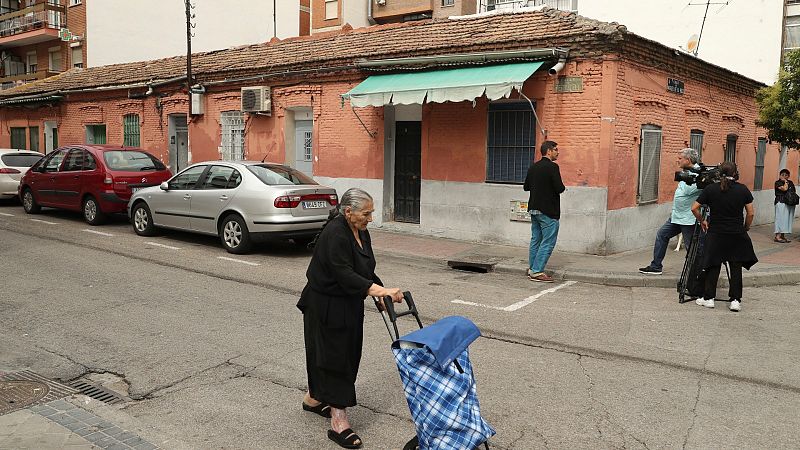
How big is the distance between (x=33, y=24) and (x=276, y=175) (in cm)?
2807

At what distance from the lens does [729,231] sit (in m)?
7.64

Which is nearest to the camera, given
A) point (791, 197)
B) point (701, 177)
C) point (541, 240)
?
point (701, 177)

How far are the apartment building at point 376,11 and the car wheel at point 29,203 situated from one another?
801 inches

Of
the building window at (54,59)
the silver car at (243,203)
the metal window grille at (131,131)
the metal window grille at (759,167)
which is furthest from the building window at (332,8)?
the silver car at (243,203)

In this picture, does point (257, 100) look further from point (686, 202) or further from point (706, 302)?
point (706, 302)

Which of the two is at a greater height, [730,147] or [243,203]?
[730,147]

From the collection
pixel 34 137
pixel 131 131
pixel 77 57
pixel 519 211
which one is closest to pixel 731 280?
pixel 519 211

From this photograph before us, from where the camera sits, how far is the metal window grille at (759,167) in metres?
18.7

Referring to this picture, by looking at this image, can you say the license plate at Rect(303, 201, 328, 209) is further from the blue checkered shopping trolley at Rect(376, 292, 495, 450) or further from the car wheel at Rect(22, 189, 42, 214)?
the car wheel at Rect(22, 189, 42, 214)

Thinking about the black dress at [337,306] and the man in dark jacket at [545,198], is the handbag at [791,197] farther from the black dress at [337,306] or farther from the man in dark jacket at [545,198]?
the black dress at [337,306]

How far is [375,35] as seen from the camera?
50.6ft

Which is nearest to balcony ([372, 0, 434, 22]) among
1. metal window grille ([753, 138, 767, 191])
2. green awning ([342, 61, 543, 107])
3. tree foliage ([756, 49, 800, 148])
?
metal window grille ([753, 138, 767, 191])

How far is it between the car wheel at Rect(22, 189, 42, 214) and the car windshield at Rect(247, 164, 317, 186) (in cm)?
758

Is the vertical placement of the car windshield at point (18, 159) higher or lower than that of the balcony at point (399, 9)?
lower
